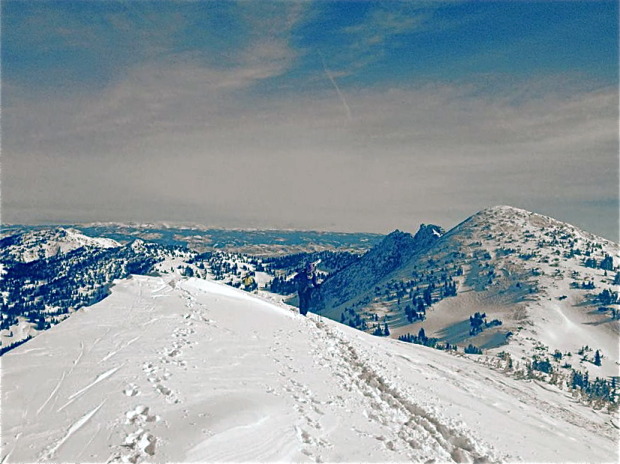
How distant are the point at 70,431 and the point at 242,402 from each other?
493 centimetres

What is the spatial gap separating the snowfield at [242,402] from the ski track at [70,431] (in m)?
0.04

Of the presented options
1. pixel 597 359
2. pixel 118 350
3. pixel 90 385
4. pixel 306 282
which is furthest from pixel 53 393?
pixel 597 359

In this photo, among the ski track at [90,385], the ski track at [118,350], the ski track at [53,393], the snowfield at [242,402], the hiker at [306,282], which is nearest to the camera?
the snowfield at [242,402]

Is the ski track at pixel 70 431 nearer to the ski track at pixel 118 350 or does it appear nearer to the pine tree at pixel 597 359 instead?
the ski track at pixel 118 350

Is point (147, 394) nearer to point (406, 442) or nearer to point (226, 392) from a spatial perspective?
point (226, 392)

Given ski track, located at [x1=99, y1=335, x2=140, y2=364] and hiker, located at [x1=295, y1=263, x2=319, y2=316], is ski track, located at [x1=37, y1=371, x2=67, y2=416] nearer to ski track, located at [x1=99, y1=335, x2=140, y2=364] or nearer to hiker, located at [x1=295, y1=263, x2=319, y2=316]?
ski track, located at [x1=99, y1=335, x2=140, y2=364]

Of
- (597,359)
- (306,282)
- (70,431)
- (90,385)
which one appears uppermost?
(306,282)

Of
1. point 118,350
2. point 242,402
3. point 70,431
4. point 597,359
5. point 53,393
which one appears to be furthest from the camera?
point 597,359

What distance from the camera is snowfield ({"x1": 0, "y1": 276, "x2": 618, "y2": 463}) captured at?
1066 cm

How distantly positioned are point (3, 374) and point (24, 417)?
11.8 ft

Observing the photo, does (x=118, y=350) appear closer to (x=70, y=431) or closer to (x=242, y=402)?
(x=70, y=431)

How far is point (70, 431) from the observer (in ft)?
34.9

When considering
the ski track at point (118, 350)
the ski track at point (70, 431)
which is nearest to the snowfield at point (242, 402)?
the ski track at point (70, 431)

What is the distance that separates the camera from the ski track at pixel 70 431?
31.7 ft
